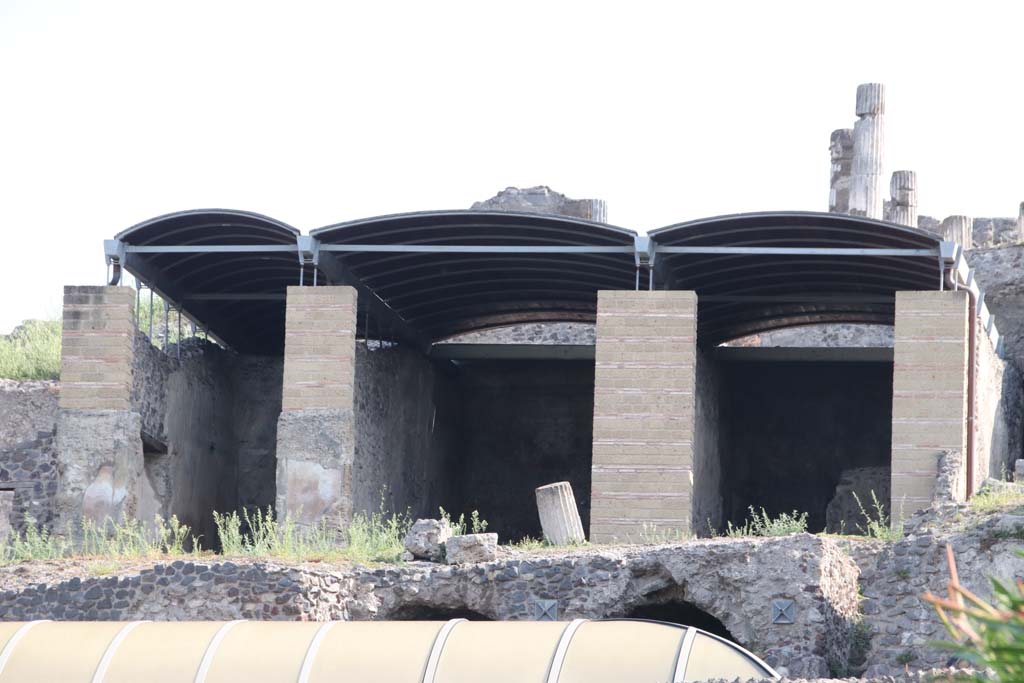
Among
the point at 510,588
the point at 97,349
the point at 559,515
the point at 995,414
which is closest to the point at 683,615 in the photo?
the point at 559,515

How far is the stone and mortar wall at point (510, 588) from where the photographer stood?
15.3 metres

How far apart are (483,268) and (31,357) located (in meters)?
12.2

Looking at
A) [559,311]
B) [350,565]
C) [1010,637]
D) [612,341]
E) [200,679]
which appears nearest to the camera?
[1010,637]

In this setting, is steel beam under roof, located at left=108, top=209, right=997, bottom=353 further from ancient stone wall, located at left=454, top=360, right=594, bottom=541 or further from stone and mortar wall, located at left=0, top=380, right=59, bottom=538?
ancient stone wall, located at left=454, top=360, right=594, bottom=541

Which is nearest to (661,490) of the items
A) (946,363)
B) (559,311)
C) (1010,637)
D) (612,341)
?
(612,341)

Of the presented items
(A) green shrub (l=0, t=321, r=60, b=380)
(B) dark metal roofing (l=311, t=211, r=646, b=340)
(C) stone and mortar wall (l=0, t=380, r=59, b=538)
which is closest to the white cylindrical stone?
(B) dark metal roofing (l=311, t=211, r=646, b=340)

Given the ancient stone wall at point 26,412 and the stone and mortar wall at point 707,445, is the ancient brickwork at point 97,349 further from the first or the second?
the ancient stone wall at point 26,412

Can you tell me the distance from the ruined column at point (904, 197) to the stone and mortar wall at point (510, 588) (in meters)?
17.4

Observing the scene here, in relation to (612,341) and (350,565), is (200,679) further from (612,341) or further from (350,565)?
(612,341)

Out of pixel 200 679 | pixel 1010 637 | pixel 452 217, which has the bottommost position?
pixel 200 679

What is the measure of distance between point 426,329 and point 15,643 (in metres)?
12.3

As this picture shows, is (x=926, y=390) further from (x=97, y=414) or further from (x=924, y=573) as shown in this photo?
(x=97, y=414)

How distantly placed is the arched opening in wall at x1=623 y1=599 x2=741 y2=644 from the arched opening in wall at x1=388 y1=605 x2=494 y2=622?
167 cm

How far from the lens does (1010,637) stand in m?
3.43
